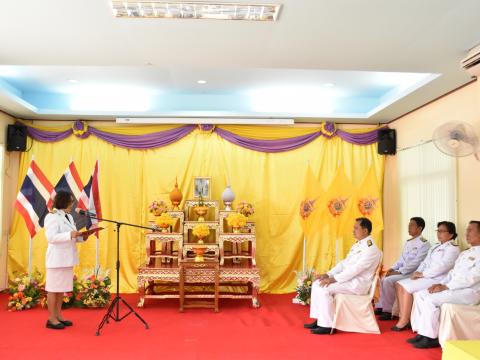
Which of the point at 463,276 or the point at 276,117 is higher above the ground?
the point at 276,117

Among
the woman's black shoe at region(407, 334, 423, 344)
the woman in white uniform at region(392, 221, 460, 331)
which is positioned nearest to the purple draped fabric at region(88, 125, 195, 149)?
the woman in white uniform at region(392, 221, 460, 331)

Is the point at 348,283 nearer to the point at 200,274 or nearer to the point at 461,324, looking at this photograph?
the point at 461,324

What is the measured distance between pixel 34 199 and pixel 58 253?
1.38 metres

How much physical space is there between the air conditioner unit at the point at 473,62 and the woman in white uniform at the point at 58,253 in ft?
13.7

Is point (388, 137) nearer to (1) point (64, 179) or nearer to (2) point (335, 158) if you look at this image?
(2) point (335, 158)

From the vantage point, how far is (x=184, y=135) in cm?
773

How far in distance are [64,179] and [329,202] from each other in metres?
3.63

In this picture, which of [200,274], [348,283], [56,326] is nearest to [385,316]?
[348,283]

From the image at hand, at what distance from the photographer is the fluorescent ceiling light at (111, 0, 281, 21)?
11.9 feet

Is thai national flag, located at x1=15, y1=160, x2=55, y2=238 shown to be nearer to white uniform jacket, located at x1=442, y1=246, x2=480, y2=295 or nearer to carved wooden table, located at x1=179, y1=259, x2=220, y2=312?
carved wooden table, located at x1=179, y1=259, x2=220, y2=312

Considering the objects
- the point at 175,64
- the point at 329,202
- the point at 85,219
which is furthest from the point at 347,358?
the point at 85,219

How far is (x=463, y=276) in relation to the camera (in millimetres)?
4676

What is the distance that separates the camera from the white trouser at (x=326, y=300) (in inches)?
203

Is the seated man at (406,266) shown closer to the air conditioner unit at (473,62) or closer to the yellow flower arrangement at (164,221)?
the air conditioner unit at (473,62)
